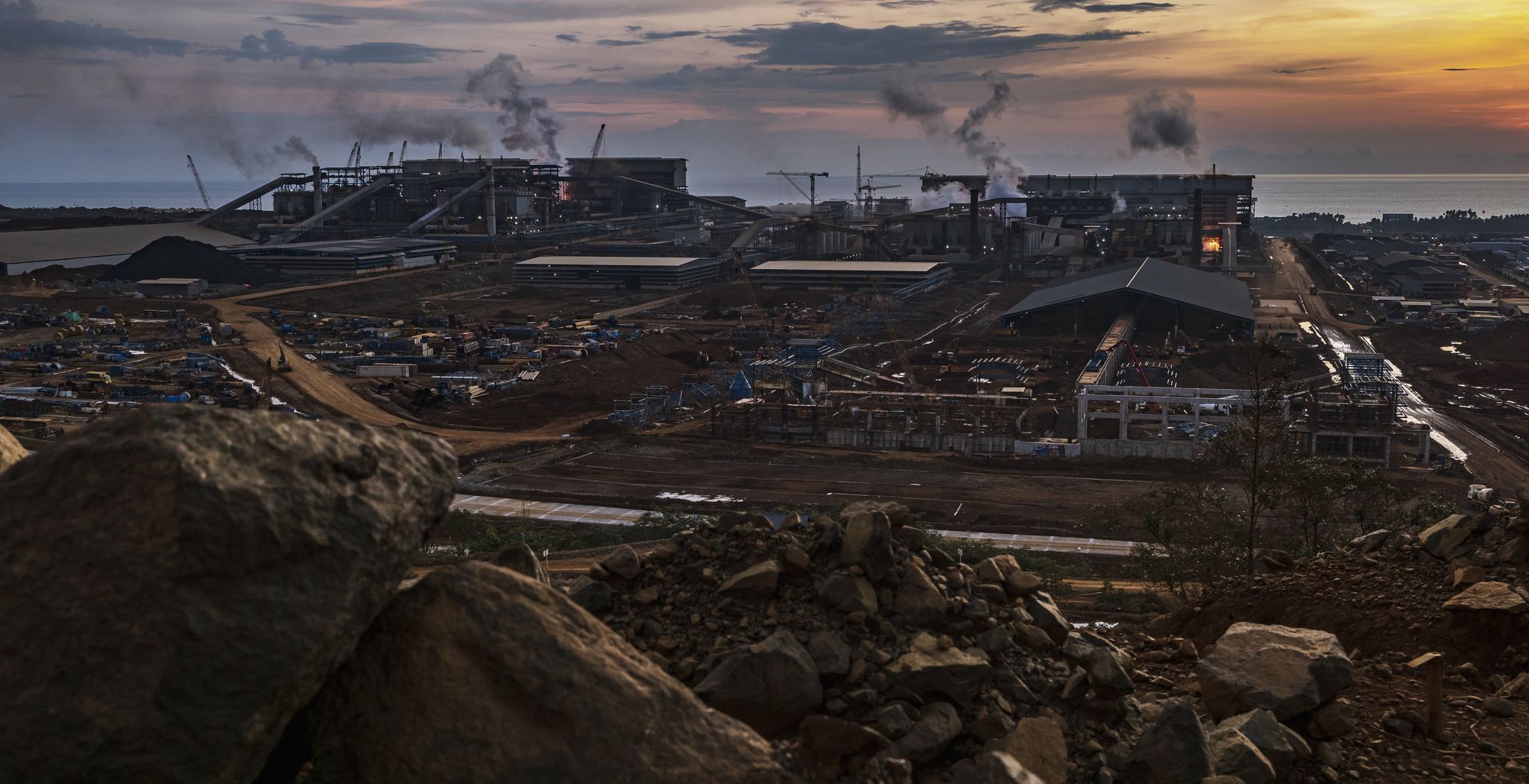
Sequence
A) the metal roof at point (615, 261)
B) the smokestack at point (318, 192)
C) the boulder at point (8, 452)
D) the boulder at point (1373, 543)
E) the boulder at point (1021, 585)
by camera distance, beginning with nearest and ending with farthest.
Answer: the boulder at point (8, 452), the boulder at point (1021, 585), the boulder at point (1373, 543), the metal roof at point (615, 261), the smokestack at point (318, 192)

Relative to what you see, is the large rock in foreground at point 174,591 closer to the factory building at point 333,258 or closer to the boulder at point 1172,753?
the boulder at point 1172,753

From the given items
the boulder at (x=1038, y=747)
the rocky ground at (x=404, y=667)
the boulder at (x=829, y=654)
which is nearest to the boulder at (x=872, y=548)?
the rocky ground at (x=404, y=667)

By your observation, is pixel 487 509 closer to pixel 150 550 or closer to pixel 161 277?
pixel 150 550

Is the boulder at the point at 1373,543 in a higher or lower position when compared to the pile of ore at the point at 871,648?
lower

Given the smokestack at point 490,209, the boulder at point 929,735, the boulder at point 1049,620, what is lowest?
the boulder at point 929,735

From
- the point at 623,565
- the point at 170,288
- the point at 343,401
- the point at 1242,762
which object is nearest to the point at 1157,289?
the point at 343,401

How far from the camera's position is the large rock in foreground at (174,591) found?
285 cm

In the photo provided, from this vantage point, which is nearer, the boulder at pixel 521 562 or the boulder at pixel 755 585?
the boulder at pixel 521 562

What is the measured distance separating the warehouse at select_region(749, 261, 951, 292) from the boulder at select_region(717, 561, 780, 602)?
169 ft

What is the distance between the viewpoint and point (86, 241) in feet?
208

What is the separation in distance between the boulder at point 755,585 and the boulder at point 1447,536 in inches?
178

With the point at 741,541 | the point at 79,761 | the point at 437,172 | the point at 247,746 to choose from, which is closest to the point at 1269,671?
the point at 741,541

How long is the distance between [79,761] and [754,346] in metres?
38.5

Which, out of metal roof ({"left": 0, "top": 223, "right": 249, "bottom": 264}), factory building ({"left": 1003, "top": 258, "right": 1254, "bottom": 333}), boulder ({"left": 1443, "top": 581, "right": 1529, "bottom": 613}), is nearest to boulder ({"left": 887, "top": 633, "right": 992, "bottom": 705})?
boulder ({"left": 1443, "top": 581, "right": 1529, "bottom": 613})
